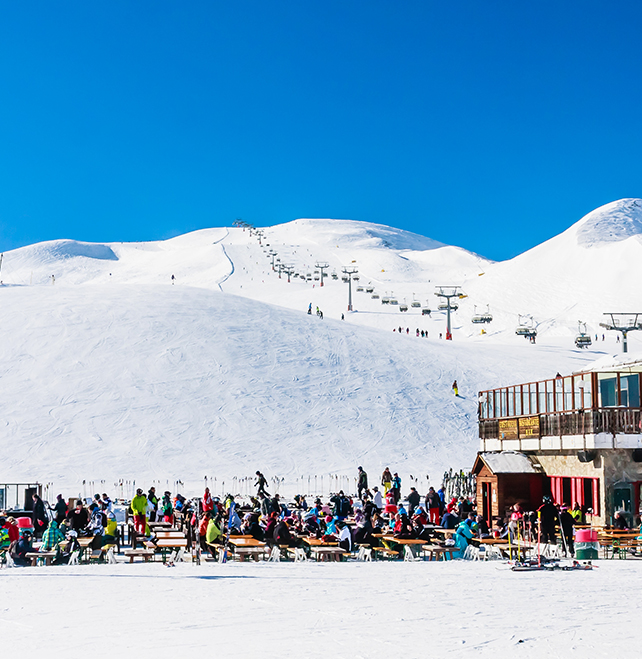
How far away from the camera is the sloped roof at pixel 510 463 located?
71.7 ft

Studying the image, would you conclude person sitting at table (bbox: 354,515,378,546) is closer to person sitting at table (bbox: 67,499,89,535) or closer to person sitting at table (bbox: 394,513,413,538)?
person sitting at table (bbox: 394,513,413,538)

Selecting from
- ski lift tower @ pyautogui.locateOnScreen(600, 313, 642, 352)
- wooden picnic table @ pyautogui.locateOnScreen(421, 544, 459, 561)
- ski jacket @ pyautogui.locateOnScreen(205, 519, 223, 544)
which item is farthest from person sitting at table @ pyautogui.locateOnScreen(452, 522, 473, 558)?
ski lift tower @ pyautogui.locateOnScreen(600, 313, 642, 352)

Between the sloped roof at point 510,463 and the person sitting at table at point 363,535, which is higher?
the sloped roof at point 510,463

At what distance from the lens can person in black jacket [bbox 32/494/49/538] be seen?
18.5 metres

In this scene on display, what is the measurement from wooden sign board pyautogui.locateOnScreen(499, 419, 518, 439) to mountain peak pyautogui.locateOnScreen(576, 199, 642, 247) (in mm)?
103579

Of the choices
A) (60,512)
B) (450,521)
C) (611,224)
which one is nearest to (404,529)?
(450,521)

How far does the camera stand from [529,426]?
22250 millimetres

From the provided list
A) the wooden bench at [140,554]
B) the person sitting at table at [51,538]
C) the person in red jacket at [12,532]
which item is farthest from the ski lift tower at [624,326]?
the person in red jacket at [12,532]

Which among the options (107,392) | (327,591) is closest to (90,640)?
(327,591)

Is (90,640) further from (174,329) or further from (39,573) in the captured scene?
(174,329)

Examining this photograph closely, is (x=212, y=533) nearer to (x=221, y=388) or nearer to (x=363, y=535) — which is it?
(x=363, y=535)

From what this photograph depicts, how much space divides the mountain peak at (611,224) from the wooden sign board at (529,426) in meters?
105

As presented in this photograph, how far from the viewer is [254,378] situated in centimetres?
4234

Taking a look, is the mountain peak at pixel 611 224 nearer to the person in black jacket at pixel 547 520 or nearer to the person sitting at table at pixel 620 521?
the person sitting at table at pixel 620 521
